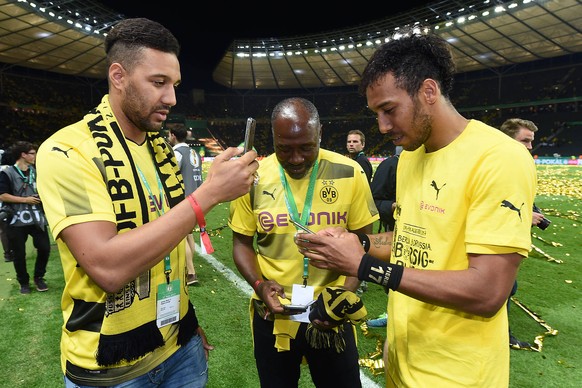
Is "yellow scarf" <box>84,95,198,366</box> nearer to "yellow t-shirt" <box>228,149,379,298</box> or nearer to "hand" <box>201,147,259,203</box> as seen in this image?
"hand" <box>201,147,259,203</box>

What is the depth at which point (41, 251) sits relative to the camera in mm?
5625

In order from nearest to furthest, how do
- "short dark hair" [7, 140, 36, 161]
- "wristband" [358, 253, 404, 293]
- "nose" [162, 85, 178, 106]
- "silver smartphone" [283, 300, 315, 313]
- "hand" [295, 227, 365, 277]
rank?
"wristband" [358, 253, 404, 293]
"hand" [295, 227, 365, 277]
"nose" [162, 85, 178, 106]
"silver smartphone" [283, 300, 315, 313]
"short dark hair" [7, 140, 36, 161]

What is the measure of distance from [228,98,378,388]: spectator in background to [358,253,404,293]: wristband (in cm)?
64

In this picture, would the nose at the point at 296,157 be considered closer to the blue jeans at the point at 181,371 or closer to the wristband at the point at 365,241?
the wristband at the point at 365,241

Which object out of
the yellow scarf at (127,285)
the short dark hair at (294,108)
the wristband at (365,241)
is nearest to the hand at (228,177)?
the yellow scarf at (127,285)

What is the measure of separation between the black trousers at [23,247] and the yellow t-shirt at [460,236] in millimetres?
5845

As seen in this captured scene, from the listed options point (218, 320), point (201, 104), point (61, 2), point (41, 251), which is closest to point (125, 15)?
point (61, 2)

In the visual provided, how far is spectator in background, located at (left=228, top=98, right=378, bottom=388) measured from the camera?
213 cm

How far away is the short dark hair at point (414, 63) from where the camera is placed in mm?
1648

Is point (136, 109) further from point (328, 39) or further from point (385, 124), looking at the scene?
point (328, 39)

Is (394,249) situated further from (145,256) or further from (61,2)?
(61,2)

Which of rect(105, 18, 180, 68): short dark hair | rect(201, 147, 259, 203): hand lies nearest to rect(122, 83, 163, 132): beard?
rect(105, 18, 180, 68): short dark hair

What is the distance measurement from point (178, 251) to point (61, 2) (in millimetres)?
26317

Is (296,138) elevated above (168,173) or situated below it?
above
